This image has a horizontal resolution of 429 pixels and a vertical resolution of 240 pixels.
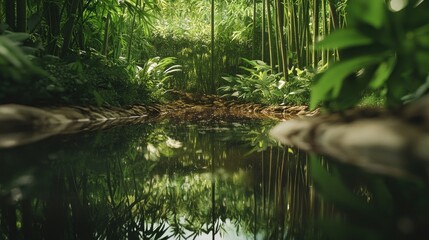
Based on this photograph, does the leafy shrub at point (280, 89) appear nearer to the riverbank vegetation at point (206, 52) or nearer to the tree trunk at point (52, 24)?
the riverbank vegetation at point (206, 52)

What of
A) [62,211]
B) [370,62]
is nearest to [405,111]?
[370,62]

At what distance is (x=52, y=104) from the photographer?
3129 millimetres

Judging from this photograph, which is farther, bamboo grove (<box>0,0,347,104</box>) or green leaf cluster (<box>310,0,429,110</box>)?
bamboo grove (<box>0,0,347,104</box>)

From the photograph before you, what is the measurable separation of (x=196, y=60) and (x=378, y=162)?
7545mm

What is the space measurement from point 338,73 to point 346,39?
0.42 feet

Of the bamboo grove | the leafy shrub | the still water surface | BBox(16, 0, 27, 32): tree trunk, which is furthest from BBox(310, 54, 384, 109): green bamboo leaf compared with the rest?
the leafy shrub

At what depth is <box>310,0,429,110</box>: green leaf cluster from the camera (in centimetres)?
123

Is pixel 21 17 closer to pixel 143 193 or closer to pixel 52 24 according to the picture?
pixel 52 24

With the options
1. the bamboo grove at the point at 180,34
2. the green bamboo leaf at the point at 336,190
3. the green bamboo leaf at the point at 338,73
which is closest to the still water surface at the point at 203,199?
the green bamboo leaf at the point at 336,190

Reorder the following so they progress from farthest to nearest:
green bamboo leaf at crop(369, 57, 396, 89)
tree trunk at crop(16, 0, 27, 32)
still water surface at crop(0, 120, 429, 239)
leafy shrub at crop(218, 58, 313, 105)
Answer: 1. leafy shrub at crop(218, 58, 313, 105)
2. tree trunk at crop(16, 0, 27, 32)
3. green bamboo leaf at crop(369, 57, 396, 89)
4. still water surface at crop(0, 120, 429, 239)

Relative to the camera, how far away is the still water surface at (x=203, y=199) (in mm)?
615

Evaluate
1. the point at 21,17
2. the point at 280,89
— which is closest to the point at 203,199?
the point at 21,17

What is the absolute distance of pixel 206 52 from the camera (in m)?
8.48

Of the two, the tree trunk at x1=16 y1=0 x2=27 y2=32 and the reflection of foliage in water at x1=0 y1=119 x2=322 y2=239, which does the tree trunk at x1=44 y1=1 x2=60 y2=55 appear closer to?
the tree trunk at x1=16 y1=0 x2=27 y2=32
